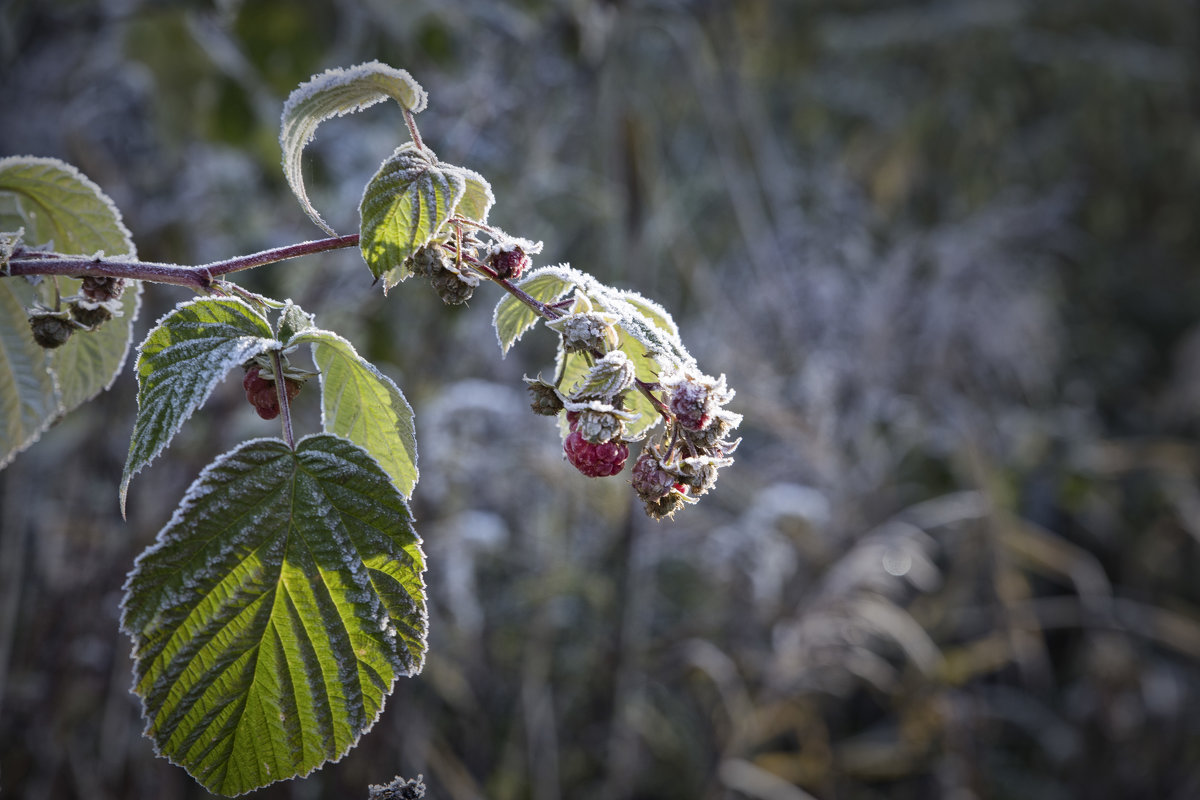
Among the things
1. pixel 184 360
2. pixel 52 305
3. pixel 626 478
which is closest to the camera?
pixel 184 360

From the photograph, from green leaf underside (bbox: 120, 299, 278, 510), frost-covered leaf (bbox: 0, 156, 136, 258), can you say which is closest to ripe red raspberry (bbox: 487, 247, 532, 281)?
green leaf underside (bbox: 120, 299, 278, 510)

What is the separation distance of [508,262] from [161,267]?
0.15 meters

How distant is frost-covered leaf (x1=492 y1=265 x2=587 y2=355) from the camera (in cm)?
41

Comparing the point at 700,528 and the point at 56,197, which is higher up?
the point at 700,528

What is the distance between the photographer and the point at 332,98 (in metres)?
0.39

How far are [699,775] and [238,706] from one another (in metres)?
1.69

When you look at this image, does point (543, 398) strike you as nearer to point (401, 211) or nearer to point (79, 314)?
point (401, 211)

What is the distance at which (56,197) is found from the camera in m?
0.47

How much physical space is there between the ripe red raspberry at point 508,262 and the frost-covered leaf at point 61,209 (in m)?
0.21

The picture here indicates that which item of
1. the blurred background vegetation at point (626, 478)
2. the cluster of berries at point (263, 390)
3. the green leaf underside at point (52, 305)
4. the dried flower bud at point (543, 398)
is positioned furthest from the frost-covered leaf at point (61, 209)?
the blurred background vegetation at point (626, 478)

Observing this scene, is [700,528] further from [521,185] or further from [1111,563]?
[1111,563]

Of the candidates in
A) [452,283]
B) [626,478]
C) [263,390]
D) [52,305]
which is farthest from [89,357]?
[626,478]

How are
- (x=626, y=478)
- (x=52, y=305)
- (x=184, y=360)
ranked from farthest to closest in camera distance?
(x=626, y=478) → (x=52, y=305) → (x=184, y=360)

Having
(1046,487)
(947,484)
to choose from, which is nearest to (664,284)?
(947,484)
